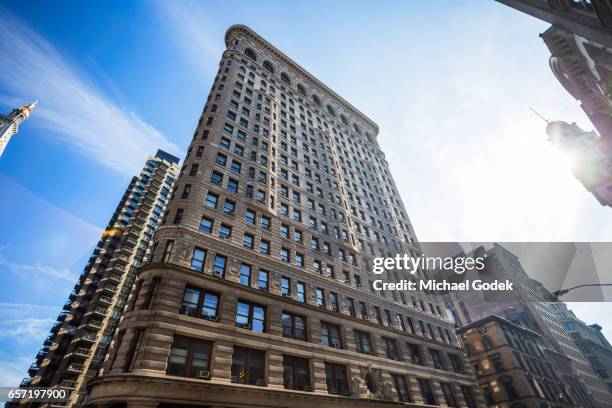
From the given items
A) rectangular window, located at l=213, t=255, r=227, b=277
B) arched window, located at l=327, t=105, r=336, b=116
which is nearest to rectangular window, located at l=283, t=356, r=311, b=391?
rectangular window, located at l=213, t=255, r=227, b=277

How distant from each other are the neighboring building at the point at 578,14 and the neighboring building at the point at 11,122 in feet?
606

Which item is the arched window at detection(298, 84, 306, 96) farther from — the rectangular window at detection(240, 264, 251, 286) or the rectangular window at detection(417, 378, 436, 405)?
the rectangular window at detection(417, 378, 436, 405)

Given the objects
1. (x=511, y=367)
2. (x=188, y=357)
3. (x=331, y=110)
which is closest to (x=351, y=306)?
(x=188, y=357)

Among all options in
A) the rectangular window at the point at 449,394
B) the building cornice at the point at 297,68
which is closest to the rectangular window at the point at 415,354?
the rectangular window at the point at 449,394

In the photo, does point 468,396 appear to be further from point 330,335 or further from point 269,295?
point 269,295

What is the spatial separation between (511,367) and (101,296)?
3333 inches

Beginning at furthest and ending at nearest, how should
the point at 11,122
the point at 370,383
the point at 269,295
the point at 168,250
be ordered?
the point at 11,122, the point at 370,383, the point at 269,295, the point at 168,250

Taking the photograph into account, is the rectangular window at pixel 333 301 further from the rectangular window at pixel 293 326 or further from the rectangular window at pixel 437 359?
the rectangular window at pixel 437 359

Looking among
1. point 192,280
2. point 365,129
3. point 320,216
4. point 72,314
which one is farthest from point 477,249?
point 72,314

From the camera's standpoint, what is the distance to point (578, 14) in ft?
58.4

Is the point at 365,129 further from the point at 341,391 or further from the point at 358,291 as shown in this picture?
the point at 341,391

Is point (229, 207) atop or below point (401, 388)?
atop

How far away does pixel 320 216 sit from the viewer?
36.8 m

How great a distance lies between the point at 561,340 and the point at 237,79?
331ft
